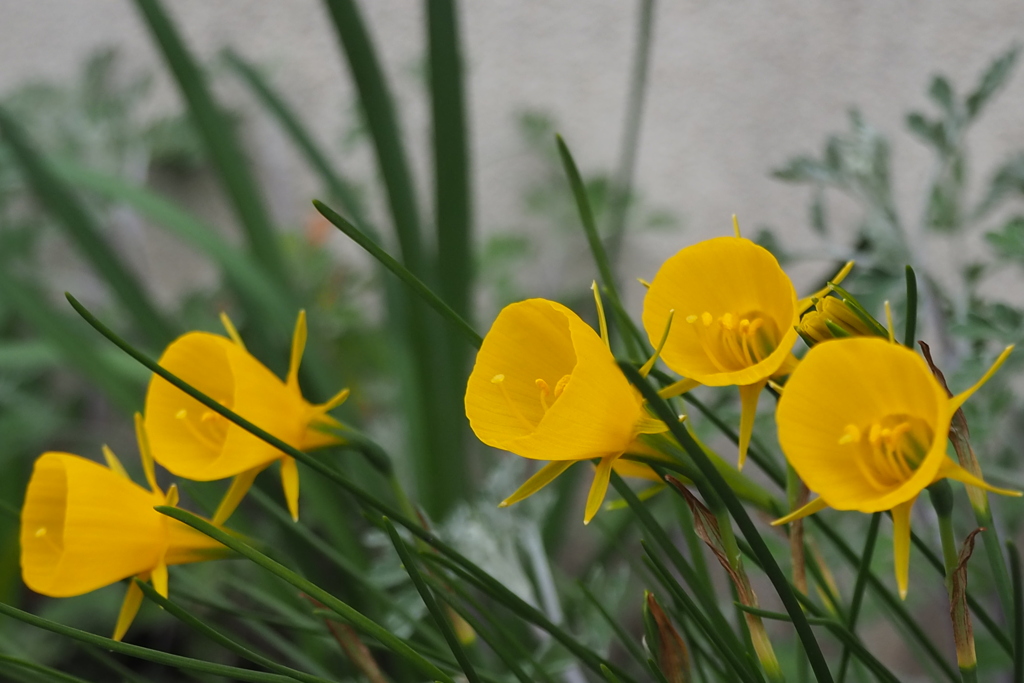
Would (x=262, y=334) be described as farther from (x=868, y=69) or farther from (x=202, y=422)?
(x=868, y=69)

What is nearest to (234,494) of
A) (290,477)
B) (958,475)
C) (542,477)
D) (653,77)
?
(290,477)

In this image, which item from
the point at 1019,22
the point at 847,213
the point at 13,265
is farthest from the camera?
the point at 13,265

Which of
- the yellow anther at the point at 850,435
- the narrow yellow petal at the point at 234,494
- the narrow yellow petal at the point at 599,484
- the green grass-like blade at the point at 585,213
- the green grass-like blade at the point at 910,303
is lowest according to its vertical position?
the narrow yellow petal at the point at 234,494

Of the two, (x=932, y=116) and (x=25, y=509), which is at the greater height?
(x=932, y=116)

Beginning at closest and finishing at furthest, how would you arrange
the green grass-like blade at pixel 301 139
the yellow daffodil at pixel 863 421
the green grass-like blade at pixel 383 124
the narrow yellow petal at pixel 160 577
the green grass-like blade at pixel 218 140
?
the yellow daffodil at pixel 863 421 < the narrow yellow petal at pixel 160 577 < the green grass-like blade at pixel 383 124 < the green grass-like blade at pixel 218 140 < the green grass-like blade at pixel 301 139

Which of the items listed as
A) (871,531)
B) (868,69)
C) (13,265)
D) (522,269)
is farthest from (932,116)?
(13,265)

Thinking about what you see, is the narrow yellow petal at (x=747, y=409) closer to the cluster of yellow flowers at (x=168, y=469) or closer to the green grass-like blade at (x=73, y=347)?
the cluster of yellow flowers at (x=168, y=469)

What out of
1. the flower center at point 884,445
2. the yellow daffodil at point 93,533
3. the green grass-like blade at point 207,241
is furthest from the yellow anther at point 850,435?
the green grass-like blade at point 207,241
